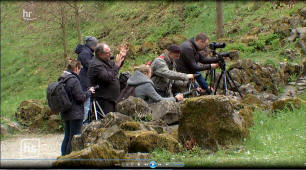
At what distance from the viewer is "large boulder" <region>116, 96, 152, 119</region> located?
706 centimetres

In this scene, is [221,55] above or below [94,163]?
above

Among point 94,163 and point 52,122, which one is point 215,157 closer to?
point 94,163

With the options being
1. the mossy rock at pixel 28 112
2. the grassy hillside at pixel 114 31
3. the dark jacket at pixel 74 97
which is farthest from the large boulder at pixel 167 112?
the grassy hillside at pixel 114 31

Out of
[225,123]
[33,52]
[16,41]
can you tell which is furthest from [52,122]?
[16,41]

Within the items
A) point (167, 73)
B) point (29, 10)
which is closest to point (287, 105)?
point (167, 73)

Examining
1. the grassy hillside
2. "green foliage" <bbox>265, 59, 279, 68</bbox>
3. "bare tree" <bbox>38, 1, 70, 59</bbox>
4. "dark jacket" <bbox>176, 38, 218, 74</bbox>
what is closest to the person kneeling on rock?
"dark jacket" <bbox>176, 38, 218, 74</bbox>

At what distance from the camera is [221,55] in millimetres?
8406

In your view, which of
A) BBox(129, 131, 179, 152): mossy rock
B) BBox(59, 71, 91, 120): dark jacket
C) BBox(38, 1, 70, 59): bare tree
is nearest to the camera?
BBox(129, 131, 179, 152): mossy rock

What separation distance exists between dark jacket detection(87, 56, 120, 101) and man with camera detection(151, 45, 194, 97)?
84 centimetres

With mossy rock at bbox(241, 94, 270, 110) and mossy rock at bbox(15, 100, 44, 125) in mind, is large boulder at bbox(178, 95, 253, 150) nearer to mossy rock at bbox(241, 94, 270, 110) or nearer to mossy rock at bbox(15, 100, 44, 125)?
mossy rock at bbox(241, 94, 270, 110)

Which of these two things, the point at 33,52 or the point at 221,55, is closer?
the point at 221,55

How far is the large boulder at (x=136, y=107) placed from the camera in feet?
23.2

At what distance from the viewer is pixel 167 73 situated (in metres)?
7.50

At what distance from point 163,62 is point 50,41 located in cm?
1603
